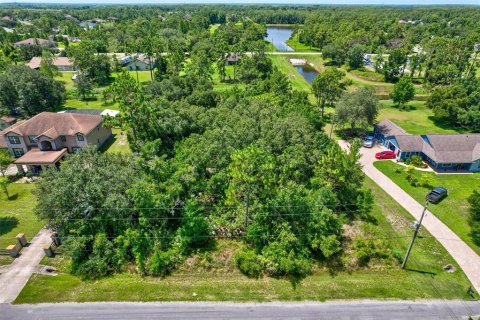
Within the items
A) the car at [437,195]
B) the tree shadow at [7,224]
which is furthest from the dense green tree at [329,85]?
the tree shadow at [7,224]

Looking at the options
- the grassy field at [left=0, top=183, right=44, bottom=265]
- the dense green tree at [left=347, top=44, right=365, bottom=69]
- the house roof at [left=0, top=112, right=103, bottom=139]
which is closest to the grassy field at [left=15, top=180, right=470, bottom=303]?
the grassy field at [left=0, top=183, right=44, bottom=265]

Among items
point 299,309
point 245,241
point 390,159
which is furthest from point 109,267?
point 390,159

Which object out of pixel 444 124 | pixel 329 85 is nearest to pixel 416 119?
pixel 444 124

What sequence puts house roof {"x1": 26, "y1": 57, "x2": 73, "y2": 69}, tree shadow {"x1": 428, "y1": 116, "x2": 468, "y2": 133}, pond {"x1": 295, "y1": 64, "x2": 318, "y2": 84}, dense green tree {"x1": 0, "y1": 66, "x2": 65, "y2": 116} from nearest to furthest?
dense green tree {"x1": 0, "y1": 66, "x2": 65, "y2": 116} < tree shadow {"x1": 428, "y1": 116, "x2": 468, "y2": 133} < house roof {"x1": 26, "y1": 57, "x2": 73, "y2": 69} < pond {"x1": 295, "y1": 64, "x2": 318, "y2": 84}

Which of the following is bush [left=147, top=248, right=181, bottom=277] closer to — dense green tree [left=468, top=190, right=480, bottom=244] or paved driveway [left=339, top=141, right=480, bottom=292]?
paved driveway [left=339, top=141, right=480, bottom=292]

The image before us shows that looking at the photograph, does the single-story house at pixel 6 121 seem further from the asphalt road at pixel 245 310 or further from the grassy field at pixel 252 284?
the asphalt road at pixel 245 310
